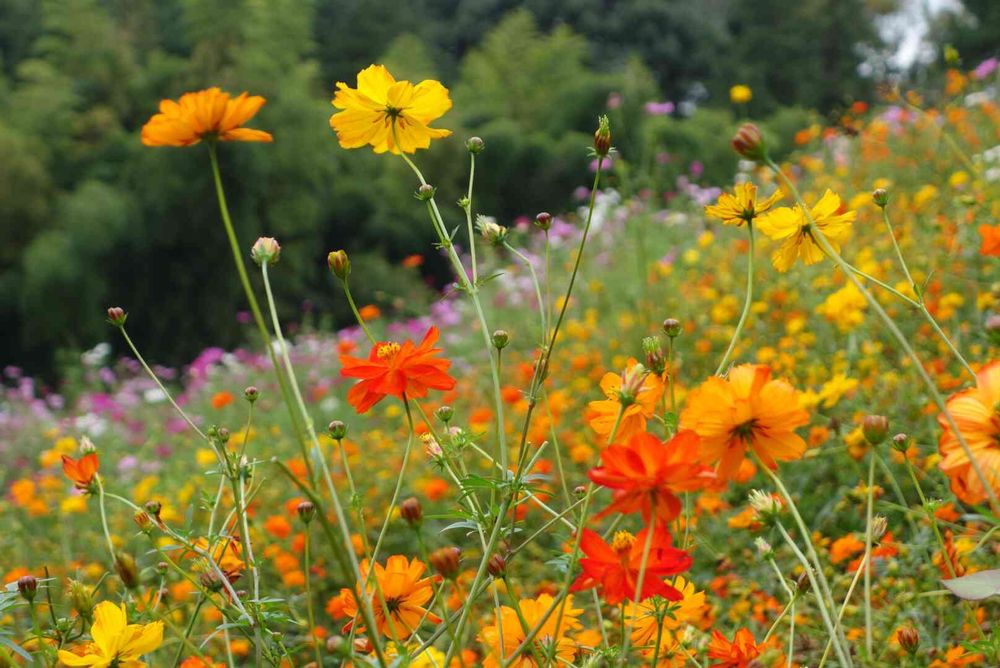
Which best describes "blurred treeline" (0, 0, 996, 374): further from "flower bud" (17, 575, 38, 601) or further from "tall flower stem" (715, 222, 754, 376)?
"flower bud" (17, 575, 38, 601)

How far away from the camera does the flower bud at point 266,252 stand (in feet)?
A: 1.85

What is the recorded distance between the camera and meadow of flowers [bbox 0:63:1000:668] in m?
0.51

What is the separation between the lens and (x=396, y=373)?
623 mm

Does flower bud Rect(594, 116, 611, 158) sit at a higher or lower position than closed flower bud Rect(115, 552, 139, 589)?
higher

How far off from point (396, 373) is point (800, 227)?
1.00ft

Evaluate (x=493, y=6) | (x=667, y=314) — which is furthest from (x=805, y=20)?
(x=667, y=314)

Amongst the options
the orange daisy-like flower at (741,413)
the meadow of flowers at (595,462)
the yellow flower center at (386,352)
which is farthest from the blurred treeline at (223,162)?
the orange daisy-like flower at (741,413)

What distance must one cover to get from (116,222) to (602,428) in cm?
781

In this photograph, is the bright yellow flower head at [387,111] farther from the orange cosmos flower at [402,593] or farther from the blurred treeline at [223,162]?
the blurred treeline at [223,162]

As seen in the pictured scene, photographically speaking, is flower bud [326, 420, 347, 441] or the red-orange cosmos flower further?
flower bud [326, 420, 347, 441]

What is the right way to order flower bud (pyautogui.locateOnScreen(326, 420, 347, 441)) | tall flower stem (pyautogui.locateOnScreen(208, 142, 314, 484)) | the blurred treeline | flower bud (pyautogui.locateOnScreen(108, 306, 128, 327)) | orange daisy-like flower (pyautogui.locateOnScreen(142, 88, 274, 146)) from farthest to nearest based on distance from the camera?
the blurred treeline, flower bud (pyautogui.locateOnScreen(108, 306, 128, 327)), flower bud (pyautogui.locateOnScreen(326, 420, 347, 441)), orange daisy-like flower (pyautogui.locateOnScreen(142, 88, 274, 146)), tall flower stem (pyautogui.locateOnScreen(208, 142, 314, 484))

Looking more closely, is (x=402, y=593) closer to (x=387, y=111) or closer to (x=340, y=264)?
(x=340, y=264)

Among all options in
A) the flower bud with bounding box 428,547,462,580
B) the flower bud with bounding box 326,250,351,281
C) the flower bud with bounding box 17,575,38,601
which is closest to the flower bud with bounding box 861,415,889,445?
the flower bud with bounding box 428,547,462,580

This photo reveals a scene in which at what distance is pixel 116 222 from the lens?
7645 millimetres
